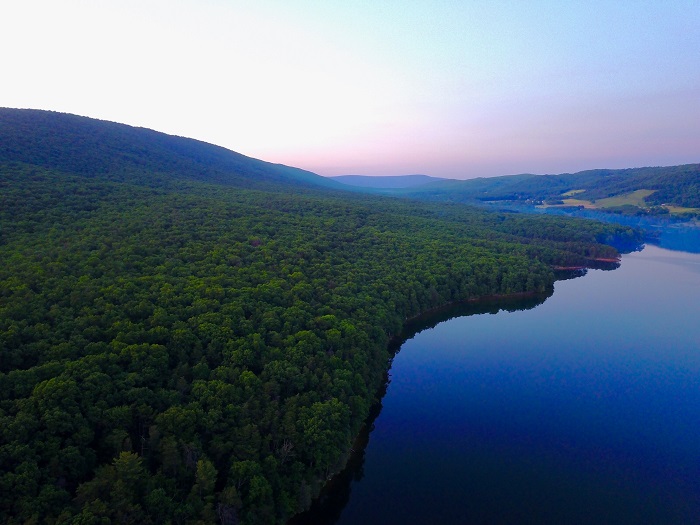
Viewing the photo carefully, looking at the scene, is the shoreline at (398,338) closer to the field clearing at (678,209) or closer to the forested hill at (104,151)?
the forested hill at (104,151)

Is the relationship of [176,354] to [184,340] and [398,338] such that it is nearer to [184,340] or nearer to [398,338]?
[184,340]

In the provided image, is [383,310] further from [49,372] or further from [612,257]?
[612,257]

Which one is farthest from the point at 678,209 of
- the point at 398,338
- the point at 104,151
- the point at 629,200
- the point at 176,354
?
the point at 104,151

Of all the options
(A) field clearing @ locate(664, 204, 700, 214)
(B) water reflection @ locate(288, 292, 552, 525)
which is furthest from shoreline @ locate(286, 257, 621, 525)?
(A) field clearing @ locate(664, 204, 700, 214)

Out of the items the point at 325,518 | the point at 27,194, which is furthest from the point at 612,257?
the point at 27,194

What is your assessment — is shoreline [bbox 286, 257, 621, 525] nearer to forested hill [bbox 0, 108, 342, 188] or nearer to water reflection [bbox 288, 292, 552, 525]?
water reflection [bbox 288, 292, 552, 525]

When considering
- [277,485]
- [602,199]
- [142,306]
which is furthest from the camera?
[602,199]
